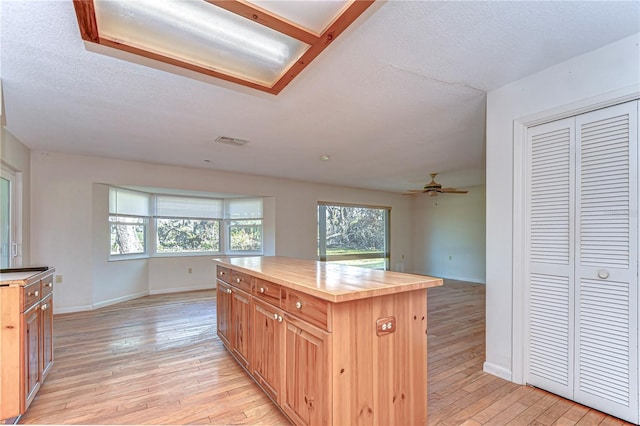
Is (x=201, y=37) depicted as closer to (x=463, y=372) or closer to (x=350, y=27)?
(x=350, y=27)

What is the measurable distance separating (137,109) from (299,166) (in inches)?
110

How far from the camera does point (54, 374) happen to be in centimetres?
253

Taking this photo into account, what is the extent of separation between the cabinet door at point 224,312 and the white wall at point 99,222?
9.29ft

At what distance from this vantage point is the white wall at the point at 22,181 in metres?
3.51

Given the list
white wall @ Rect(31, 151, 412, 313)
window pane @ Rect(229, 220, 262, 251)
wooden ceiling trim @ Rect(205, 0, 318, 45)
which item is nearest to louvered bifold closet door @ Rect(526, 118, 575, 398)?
wooden ceiling trim @ Rect(205, 0, 318, 45)

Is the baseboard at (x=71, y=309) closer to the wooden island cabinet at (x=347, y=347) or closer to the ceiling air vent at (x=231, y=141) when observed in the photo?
the ceiling air vent at (x=231, y=141)

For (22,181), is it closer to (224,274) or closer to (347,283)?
(224,274)

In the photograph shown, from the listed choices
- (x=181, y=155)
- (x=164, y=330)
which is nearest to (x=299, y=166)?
(x=181, y=155)

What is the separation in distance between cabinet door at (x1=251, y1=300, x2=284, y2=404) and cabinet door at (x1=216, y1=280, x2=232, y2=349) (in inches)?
25.4

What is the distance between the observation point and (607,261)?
1.94m

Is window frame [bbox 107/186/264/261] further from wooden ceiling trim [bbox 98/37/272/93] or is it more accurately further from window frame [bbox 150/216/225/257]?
wooden ceiling trim [bbox 98/37/272/93]

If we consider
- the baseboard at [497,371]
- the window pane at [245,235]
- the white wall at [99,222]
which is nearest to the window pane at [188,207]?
the window pane at [245,235]

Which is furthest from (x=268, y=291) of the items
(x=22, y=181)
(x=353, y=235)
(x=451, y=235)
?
(x=451, y=235)

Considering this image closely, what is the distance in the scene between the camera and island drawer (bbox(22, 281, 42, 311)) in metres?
1.91
